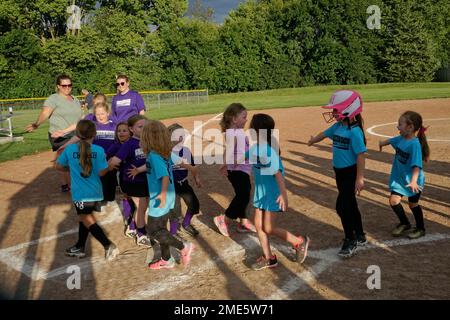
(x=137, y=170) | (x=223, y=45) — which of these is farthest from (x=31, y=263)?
(x=223, y=45)

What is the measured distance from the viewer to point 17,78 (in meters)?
45.4

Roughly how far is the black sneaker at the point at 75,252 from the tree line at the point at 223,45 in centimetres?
4699

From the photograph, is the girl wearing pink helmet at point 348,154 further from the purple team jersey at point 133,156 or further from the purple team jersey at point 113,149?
the purple team jersey at point 113,149

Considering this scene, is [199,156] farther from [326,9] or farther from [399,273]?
[326,9]

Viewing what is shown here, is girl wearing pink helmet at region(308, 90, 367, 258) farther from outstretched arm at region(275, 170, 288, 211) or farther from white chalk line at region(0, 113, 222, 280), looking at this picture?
white chalk line at region(0, 113, 222, 280)

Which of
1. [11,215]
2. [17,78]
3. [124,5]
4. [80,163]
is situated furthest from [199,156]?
[124,5]

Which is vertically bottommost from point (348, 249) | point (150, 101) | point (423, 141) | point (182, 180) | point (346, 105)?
point (348, 249)

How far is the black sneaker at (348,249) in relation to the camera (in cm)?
486

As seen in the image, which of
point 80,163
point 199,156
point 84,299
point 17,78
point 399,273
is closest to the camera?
point 84,299

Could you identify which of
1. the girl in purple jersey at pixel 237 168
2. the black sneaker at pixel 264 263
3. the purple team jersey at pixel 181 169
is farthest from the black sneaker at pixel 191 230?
the black sneaker at pixel 264 263

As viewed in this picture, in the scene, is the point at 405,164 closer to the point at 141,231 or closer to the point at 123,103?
the point at 141,231

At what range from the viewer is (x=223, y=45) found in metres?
53.5

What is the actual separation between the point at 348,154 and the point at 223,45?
5081 centimetres

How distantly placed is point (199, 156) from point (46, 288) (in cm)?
751
